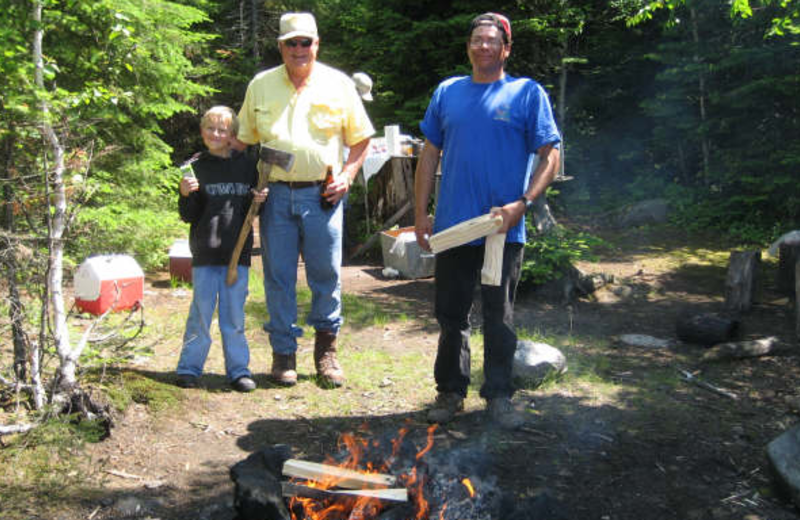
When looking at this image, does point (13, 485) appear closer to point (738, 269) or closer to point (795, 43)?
point (738, 269)

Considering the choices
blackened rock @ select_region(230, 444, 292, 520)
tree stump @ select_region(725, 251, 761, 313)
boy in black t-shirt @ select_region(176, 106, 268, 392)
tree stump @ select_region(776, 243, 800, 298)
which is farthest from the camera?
tree stump @ select_region(776, 243, 800, 298)

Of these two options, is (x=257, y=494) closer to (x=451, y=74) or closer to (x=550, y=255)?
(x=550, y=255)

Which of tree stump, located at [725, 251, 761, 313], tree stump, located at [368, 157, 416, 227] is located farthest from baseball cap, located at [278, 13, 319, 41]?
tree stump, located at [368, 157, 416, 227]

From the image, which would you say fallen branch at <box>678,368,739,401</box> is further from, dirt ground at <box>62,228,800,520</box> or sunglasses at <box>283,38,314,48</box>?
sunglasses at <box>283,38,314,48</box>

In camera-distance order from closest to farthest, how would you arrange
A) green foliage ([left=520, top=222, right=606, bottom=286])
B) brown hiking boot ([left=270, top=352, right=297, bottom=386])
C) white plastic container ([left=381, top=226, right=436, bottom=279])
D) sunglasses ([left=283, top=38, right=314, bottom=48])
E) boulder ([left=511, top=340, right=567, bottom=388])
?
sunglasses ([left=283, top=38, right=314, bottom=48])
brown hiking boot ([left=270, top=352, right=297, bottom=386])
boulder ([left=511, top=340, right=567, bottom=388])
green foliage ([left=520, top=222, right=606, bottom=286])
white plastic container ([left=381, top=226, right=436, bottom=279])

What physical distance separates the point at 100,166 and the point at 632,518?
23.6 ft

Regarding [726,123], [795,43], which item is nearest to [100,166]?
[795,43]

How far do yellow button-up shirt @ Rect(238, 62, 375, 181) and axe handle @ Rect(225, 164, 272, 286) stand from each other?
0.06 m

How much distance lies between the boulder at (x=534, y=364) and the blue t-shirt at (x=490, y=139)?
1254mm

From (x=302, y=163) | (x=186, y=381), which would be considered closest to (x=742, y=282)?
(x=302, y=163)

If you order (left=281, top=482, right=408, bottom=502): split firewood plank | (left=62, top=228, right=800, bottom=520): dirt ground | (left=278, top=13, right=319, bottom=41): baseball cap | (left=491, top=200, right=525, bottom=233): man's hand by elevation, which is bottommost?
(left=62, top=228, right=800, bottom=520): dirt ground

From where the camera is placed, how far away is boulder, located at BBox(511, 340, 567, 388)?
→ 484 cm

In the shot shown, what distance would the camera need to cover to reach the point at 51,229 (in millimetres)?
3703

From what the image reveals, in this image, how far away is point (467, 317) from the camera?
13.4 feet
